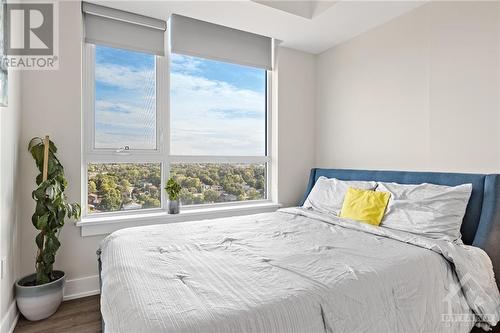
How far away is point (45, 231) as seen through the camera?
210cm

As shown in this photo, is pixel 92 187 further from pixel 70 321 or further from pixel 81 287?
pixel 70 321

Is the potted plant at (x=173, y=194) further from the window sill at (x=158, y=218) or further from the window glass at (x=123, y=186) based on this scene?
the window glass at (x=123, y=186)

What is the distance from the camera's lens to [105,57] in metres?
2.68

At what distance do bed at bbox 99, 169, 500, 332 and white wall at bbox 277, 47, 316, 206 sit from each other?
1.36 metres

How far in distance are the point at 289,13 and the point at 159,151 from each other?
6.11 ft

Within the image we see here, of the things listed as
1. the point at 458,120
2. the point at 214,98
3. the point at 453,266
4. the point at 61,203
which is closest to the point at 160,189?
the point at 61,203

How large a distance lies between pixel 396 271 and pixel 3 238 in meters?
2.42

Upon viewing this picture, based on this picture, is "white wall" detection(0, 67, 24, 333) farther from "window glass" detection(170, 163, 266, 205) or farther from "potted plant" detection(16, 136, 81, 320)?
"window glass" detection(170, 163, 266, 205)

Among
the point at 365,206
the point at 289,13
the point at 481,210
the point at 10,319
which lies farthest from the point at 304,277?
the point at 289,13

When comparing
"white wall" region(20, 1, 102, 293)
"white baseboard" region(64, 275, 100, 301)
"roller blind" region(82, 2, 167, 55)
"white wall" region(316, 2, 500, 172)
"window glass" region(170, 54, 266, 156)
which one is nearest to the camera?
"white wall" region(316, 2, 500, 172)

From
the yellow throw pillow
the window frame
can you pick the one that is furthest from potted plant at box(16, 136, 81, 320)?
the yellow throw pillow

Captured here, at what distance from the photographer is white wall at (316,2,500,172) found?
82.0 inches

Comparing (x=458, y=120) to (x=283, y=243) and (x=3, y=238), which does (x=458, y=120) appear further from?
(x=3, y=238)

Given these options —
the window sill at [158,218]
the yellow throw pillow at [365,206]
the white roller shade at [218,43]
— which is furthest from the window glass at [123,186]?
the yellow throw pillow at [365,206]
